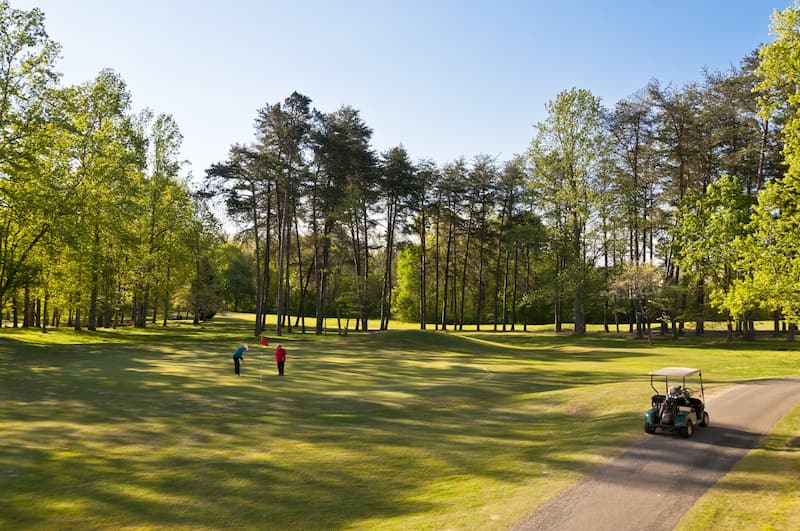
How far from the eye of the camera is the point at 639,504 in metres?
10.2

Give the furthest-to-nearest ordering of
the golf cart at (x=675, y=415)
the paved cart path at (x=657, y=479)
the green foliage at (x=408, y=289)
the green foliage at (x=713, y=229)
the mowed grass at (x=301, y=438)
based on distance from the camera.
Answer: the green foliage at (x=408, y=289) < the green foliage at (x=713, y=229) < the golf cart at (x=675, y=415) < the mowed grass at (x=301, y=438) < the paved cart path at (x=657, y=479)

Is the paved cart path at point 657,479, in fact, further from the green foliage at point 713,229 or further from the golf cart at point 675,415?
the green foliage at point 713,229

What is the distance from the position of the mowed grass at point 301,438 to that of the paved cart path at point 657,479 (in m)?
0.53

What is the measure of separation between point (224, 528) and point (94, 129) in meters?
48.4

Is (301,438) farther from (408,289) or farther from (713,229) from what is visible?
(408,289)

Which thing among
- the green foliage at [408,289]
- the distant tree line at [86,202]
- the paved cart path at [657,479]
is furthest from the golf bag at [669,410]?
the green foliage at [408,289]

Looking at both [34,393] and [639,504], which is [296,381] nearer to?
[34,393]

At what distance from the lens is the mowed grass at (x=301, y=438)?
11336 millimetres

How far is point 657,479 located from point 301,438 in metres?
10.1

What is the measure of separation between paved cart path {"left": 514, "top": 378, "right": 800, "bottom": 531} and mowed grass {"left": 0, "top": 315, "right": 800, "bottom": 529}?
53 centimetres

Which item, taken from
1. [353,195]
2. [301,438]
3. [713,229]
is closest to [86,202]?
[353,195]

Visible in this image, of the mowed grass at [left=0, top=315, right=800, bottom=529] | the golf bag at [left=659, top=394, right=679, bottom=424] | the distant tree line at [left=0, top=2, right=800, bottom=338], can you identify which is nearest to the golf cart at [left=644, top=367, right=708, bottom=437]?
A: the golf bag at [left=659, top=394, right=679, bottom=424]

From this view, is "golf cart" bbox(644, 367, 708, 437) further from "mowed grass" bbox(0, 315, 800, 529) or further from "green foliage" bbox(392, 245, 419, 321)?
"green foliage" bbox(392, 245, 419, 321)

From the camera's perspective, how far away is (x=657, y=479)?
458 inches
